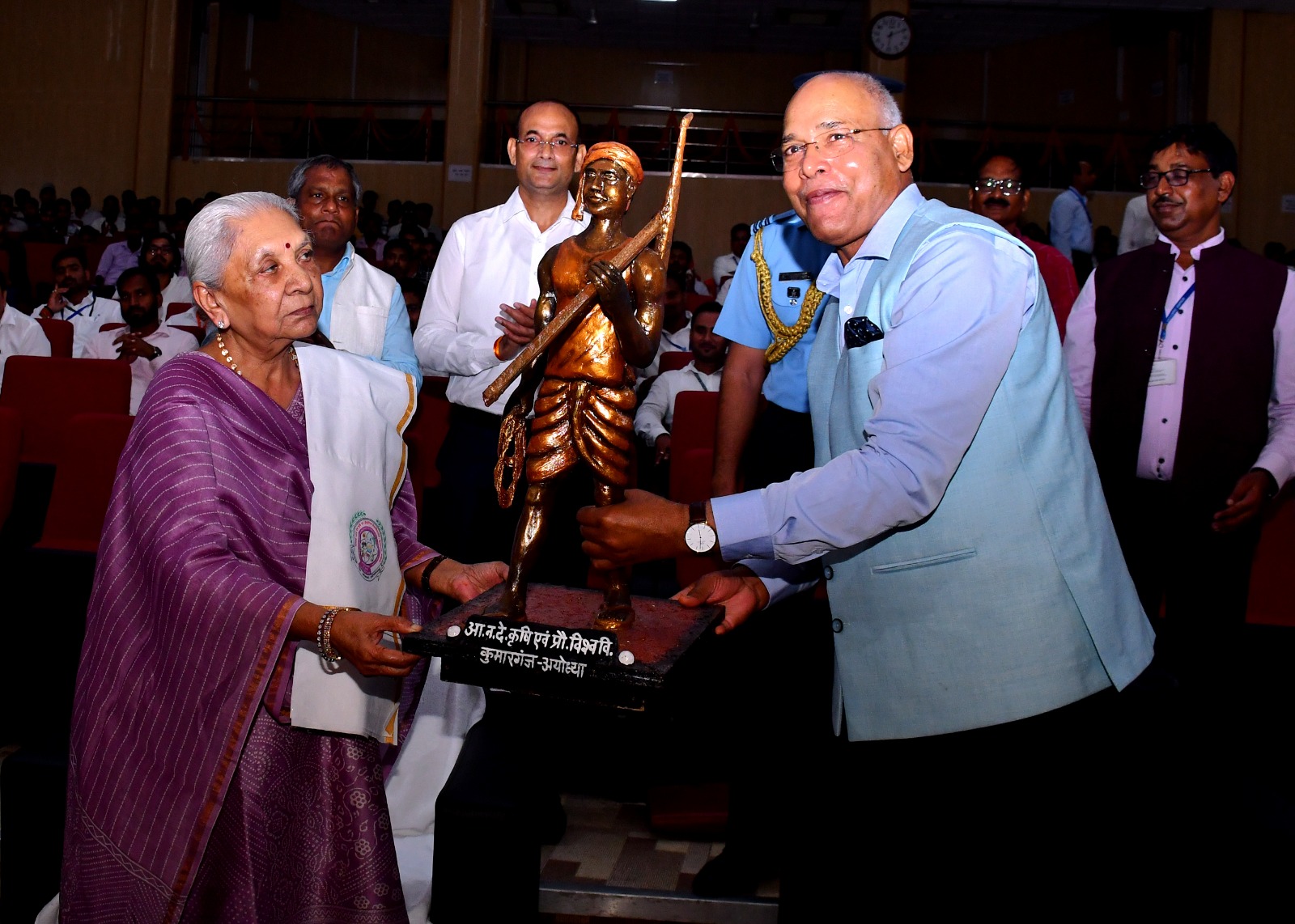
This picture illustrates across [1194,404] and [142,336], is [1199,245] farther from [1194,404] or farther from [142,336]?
[142,336]

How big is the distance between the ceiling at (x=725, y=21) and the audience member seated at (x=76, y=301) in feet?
25.5

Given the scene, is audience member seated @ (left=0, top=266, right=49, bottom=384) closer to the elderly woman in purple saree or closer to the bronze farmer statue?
the elderly woman in purple saree

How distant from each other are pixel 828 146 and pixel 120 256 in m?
9.63

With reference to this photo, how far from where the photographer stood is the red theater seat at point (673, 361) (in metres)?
5.21

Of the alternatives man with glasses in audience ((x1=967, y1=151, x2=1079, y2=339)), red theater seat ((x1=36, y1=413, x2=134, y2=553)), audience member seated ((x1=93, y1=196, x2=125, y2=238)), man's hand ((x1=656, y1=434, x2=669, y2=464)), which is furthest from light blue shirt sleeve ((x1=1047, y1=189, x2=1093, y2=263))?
audience member seated ((x1=93, y1=196, x2=125, y2=238))

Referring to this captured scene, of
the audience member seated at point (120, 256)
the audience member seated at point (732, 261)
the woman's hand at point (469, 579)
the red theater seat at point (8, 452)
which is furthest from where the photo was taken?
the audience member seated at point (120, 256)

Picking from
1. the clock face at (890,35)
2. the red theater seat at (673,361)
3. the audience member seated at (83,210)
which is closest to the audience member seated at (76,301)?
the red theater seat at (673,361)

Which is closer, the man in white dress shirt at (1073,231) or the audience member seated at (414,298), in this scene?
the audience member seated at (414,298)

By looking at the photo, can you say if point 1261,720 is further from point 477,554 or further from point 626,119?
point 626,119

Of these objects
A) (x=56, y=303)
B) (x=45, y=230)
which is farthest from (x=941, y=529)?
(x=45, y=230)

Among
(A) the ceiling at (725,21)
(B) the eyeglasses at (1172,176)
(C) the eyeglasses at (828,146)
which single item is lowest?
(C) the eyeglasses at (828,146)

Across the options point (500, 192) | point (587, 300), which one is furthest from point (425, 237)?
point (587, 300)

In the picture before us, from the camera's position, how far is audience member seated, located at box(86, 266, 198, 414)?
5.23 m

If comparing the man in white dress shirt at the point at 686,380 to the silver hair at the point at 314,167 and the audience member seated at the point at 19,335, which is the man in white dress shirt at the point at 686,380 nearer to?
the silver hair at the point at 314,167
